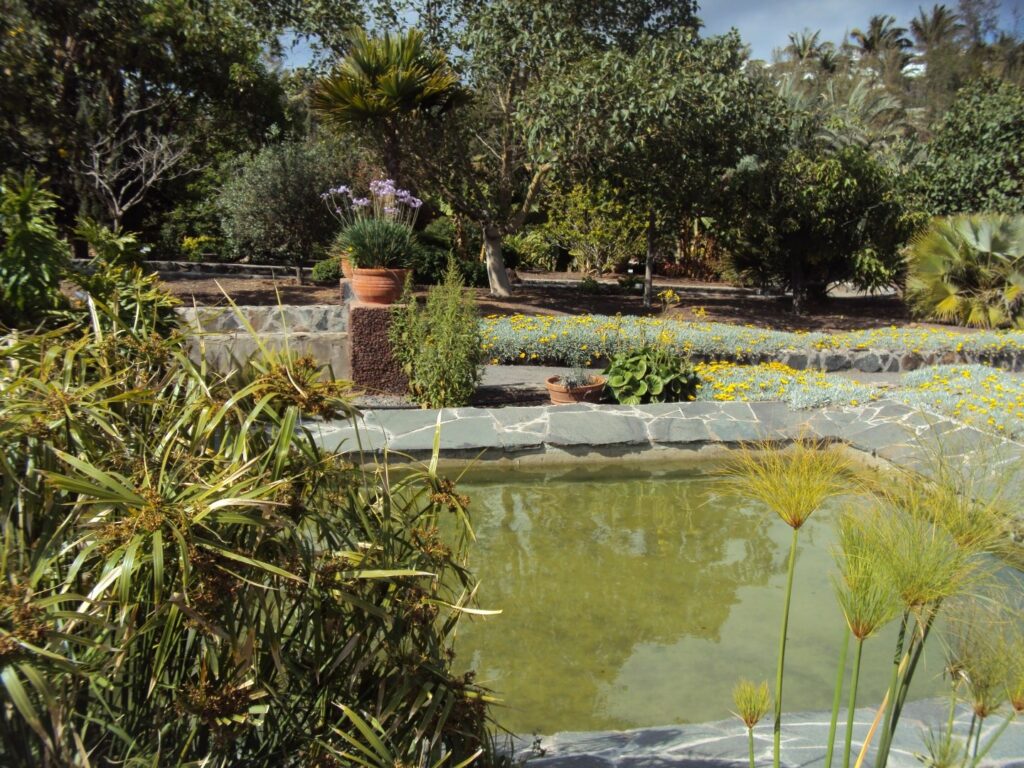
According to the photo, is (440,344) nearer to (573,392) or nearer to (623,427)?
(573,392)

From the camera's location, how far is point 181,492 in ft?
5.68

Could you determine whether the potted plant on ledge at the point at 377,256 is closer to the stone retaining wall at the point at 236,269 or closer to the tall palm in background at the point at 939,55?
the stone retaining wall at the point at 236,269

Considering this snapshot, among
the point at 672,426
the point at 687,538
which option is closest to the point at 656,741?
the point at 687,538

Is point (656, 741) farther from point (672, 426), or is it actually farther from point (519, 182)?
point (519, 182)

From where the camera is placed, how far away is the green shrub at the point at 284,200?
1711cm

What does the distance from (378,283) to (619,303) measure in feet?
31.8

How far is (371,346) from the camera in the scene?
8.75 metres

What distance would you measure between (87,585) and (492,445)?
551cm

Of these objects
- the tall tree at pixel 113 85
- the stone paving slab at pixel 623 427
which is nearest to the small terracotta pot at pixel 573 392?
the stone paving slab at pixel 623 427

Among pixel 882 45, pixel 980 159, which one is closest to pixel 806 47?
pixel 882 45

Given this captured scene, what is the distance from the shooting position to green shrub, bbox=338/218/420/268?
8.69m

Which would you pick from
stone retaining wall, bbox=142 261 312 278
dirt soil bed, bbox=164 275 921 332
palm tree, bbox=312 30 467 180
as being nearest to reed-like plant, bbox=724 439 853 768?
dirt soil bed, bbox=164 275 921 332

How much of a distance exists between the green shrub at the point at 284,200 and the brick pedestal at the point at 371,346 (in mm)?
8731

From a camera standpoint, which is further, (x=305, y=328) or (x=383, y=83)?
(x=383, y=83)
